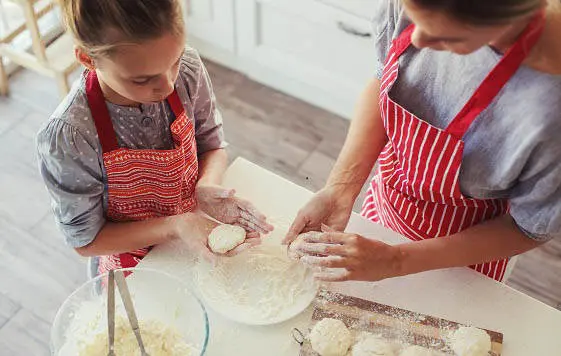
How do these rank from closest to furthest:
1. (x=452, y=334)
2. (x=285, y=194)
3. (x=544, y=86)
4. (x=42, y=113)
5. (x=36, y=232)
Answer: (x=544, y=86), (x=452, y=334), (x=285, y=194), (x=36, y=232), (x=42, y=113)

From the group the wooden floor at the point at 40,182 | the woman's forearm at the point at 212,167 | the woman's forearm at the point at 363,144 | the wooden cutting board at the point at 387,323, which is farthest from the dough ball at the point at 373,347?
the wooden floor at the point at 40,182

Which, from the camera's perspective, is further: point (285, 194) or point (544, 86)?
point (285, 194)

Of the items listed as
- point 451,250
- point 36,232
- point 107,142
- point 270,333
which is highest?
point 107,142

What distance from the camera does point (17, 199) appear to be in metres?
2.53

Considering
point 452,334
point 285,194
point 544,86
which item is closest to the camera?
point 544,86

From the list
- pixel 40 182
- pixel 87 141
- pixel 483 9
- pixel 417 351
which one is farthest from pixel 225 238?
pixel 40 182

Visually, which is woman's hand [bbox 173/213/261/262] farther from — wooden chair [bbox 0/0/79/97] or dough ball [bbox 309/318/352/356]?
wooden chair [bbox 0/0/79/97]

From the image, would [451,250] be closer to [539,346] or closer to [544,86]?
[539,346]

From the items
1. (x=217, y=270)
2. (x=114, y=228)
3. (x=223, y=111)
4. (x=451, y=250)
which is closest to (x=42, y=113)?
(x=223, y=111)

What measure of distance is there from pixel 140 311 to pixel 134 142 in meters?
0.34

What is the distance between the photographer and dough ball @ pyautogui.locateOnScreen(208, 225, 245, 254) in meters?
1.30

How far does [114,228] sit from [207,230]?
216mm

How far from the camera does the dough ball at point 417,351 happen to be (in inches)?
46.1

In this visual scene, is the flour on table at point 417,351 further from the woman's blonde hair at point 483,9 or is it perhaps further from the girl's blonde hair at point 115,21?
the girl's blonde hair at point 115,21
